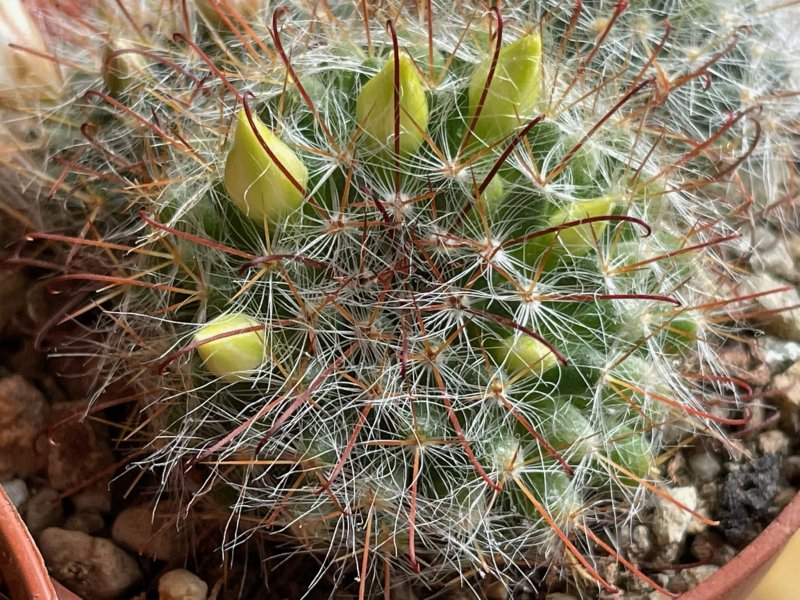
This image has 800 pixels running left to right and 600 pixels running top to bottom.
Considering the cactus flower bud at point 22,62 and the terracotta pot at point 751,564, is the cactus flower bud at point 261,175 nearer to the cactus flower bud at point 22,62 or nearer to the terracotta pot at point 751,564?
the cactus flower bud at point 22,62

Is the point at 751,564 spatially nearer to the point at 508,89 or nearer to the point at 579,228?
the point at 579,228

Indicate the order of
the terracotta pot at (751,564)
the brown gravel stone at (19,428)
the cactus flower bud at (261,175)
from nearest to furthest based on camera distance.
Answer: the cactus flower bud at (261,175)
the terracotta pot at (751,564)
the brown gravel stone at (19,428)

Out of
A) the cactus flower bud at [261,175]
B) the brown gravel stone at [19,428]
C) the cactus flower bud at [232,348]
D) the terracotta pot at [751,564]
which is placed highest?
the cactus flower bud at [261,175]

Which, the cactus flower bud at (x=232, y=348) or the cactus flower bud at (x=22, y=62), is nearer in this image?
the cactus flower bud at (x=232, y=348)

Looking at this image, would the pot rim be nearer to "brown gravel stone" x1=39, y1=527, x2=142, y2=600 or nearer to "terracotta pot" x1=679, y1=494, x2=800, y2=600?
"brown gravel stone" x1=39, y1=527, x2=142, y2=600

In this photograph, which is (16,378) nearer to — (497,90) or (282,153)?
(282,153)

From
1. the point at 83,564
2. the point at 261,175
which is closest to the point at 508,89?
the point at 261,175

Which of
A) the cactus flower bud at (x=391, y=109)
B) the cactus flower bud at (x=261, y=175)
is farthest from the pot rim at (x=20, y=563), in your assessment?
the cactus flower bud at (x=391, y=109)
